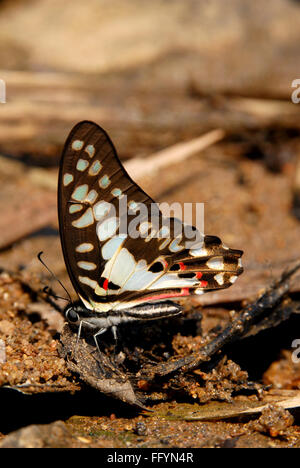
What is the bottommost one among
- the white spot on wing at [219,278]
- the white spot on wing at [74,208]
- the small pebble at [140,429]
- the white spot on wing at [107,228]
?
the small pebble at [140,429]

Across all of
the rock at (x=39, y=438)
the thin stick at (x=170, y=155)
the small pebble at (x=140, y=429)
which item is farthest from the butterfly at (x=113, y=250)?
the thin stick at (x=170, y=155)

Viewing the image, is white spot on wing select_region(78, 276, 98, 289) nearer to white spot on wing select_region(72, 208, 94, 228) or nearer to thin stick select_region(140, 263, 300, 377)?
white spot on wing select_region(72, 208, 94, 228)

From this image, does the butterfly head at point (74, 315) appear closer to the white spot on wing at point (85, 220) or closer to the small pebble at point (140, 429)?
the white spot on wing at point (85, 220)

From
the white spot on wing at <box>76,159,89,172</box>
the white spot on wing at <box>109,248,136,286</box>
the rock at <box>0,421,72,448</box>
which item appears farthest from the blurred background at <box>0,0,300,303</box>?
the rock at <box>0,421,72,448</box>

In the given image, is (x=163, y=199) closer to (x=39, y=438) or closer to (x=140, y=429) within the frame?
(x=140, y=429)

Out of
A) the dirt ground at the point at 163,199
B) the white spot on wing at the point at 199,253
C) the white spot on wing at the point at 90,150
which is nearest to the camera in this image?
the dirt ground at the point at 163,199
